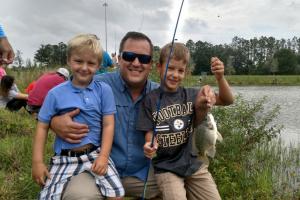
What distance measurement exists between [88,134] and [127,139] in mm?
516

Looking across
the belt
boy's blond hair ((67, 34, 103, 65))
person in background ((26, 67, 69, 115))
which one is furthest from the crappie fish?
person in background ((26, 67, 69, 115))

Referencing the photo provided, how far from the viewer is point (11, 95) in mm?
9789

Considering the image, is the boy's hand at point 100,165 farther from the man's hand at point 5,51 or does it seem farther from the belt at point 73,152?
the man's hand at point 5,51

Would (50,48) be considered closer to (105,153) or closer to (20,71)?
(20,71)

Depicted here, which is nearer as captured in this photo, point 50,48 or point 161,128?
point 161,128

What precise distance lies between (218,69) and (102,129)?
1101mm

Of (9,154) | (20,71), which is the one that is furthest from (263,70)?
(9,154)

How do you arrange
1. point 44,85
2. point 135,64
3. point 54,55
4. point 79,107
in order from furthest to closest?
point 54,55 → point 44,85 → point 135,64 → point 79,107

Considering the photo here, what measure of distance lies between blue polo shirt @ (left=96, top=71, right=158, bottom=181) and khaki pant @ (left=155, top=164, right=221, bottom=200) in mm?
219

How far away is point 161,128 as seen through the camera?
12.1 ft

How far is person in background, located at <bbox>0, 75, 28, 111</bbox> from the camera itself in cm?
960

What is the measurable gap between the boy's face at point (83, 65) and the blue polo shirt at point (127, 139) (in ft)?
1.73

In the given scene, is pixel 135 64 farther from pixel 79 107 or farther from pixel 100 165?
pixel 100 165

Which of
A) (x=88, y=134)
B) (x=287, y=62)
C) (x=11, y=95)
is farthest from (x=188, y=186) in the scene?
(x=287, y=62)
